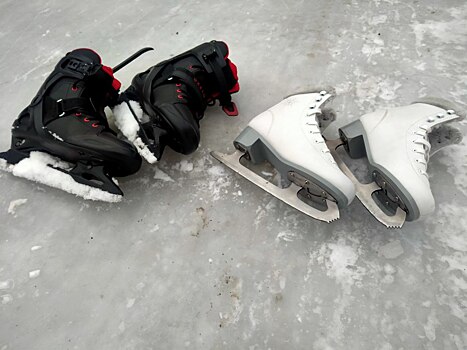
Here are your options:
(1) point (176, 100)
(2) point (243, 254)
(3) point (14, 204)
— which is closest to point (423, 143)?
(2) point (243, 254)

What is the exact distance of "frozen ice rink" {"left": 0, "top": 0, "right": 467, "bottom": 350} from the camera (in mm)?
722

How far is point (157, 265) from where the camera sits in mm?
811

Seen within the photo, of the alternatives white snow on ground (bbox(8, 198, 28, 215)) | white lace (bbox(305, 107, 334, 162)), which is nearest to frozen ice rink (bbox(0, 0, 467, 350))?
white snow on ground (bbox(8, 198, 28, 215))

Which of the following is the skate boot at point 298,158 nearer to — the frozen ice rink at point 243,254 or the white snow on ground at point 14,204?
the frozen ice rink at point 243,254

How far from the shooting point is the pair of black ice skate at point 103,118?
855mm

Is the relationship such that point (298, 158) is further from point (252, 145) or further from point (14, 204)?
point (14, 204)

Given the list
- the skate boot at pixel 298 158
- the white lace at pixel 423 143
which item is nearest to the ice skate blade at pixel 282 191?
the skate boot at pixel 298 158

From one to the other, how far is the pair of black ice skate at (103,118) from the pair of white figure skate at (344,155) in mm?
163

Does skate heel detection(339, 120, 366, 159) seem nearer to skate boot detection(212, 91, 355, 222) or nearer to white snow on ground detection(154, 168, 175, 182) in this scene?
skate boot detection(212, 91, 355, 222)

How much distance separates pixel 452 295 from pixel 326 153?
36cm

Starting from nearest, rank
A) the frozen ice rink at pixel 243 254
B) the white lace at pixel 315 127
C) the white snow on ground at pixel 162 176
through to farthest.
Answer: the frozen ice rink at pixel 243 254 → the white lace at pixel 315 127 → the white snow on ground at pixel 162 176

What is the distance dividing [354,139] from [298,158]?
6.3 inches

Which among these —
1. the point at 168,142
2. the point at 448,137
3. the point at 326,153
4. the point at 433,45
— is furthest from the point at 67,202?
the point at 433,45

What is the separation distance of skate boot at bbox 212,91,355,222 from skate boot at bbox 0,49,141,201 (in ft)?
0.87
